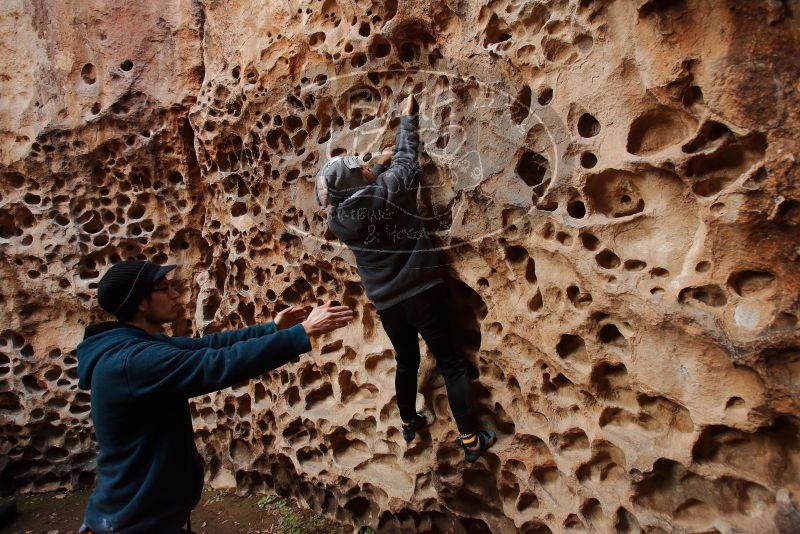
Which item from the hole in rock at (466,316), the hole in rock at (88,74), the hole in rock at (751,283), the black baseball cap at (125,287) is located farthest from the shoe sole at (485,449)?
the hole in rock at (88,74)

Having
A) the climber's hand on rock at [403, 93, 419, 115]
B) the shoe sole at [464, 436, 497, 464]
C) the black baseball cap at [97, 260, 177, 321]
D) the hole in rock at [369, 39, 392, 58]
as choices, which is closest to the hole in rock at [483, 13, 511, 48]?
the climber's hand on rock at [403, 93, 419, 115]

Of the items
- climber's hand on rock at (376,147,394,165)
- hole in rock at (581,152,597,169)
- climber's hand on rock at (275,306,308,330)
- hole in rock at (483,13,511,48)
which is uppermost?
hole in rock at (483,13,511,48)

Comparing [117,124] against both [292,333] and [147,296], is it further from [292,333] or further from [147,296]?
[292,333]

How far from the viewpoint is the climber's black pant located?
8.36 ft

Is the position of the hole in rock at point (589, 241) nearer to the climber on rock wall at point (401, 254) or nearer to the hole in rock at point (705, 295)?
the hole in rock at point (705, 295)

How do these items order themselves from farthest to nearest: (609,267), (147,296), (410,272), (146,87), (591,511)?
(146,87)
(410,272)
(591,511)
(609,267)
(147,296)

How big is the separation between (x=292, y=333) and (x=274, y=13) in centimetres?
232

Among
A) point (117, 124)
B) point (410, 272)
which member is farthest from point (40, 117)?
point (410, 272)

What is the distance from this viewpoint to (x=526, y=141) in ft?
7.72

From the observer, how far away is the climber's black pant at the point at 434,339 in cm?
255

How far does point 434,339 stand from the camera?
2580 millimetres

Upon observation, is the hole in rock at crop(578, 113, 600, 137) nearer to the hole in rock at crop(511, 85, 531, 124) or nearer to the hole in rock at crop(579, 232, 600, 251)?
the hole in rock at crop(511, 85, 531, 124)

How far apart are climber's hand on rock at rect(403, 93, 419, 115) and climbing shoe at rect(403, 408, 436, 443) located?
1537 millimetres

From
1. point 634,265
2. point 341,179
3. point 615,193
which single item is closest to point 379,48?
point 341,179
